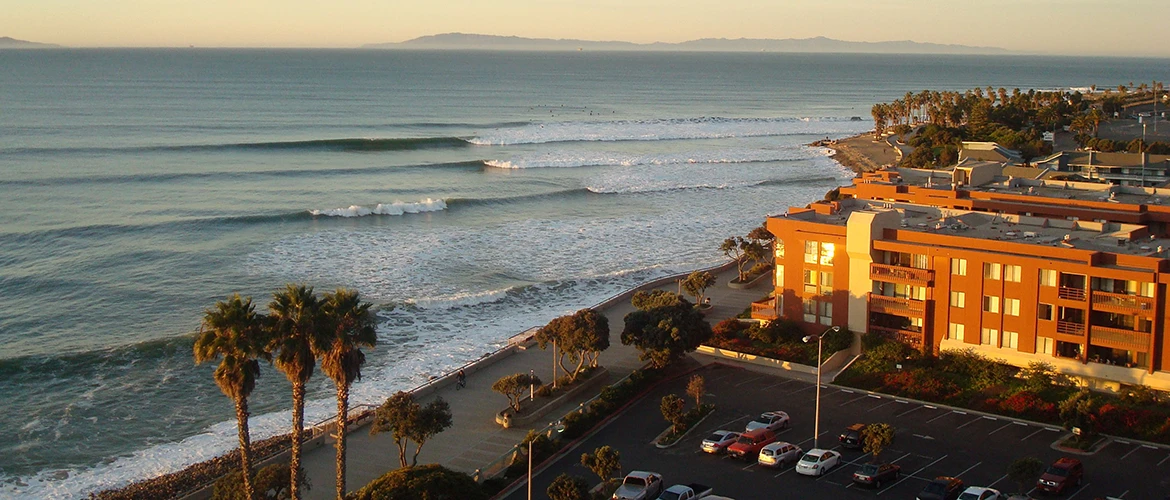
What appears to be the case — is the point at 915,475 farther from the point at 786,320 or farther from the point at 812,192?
the point at 812,192

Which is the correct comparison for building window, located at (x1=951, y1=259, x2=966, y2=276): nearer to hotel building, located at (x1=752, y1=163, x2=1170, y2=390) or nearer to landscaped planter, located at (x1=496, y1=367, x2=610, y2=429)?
hotel building, located at (x1=752, y1=163, x2=1170, y2=390)

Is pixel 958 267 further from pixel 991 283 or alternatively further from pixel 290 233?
pixel 290 233

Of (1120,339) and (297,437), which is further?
(1120,339)

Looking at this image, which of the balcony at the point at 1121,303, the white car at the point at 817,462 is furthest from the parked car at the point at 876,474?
the balcony at the point at 1121,303

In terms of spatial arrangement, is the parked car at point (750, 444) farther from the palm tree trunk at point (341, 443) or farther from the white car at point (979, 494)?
the palm tree trunk at point (341, 443)

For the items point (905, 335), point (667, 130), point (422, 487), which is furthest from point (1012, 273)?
point (667, 130)

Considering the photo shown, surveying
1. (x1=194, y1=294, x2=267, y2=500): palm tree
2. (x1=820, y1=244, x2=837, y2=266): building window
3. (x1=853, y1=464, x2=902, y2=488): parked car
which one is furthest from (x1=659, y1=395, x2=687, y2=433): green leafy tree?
(x1=194, y1=294, x2=267, y2=500): palm tree
